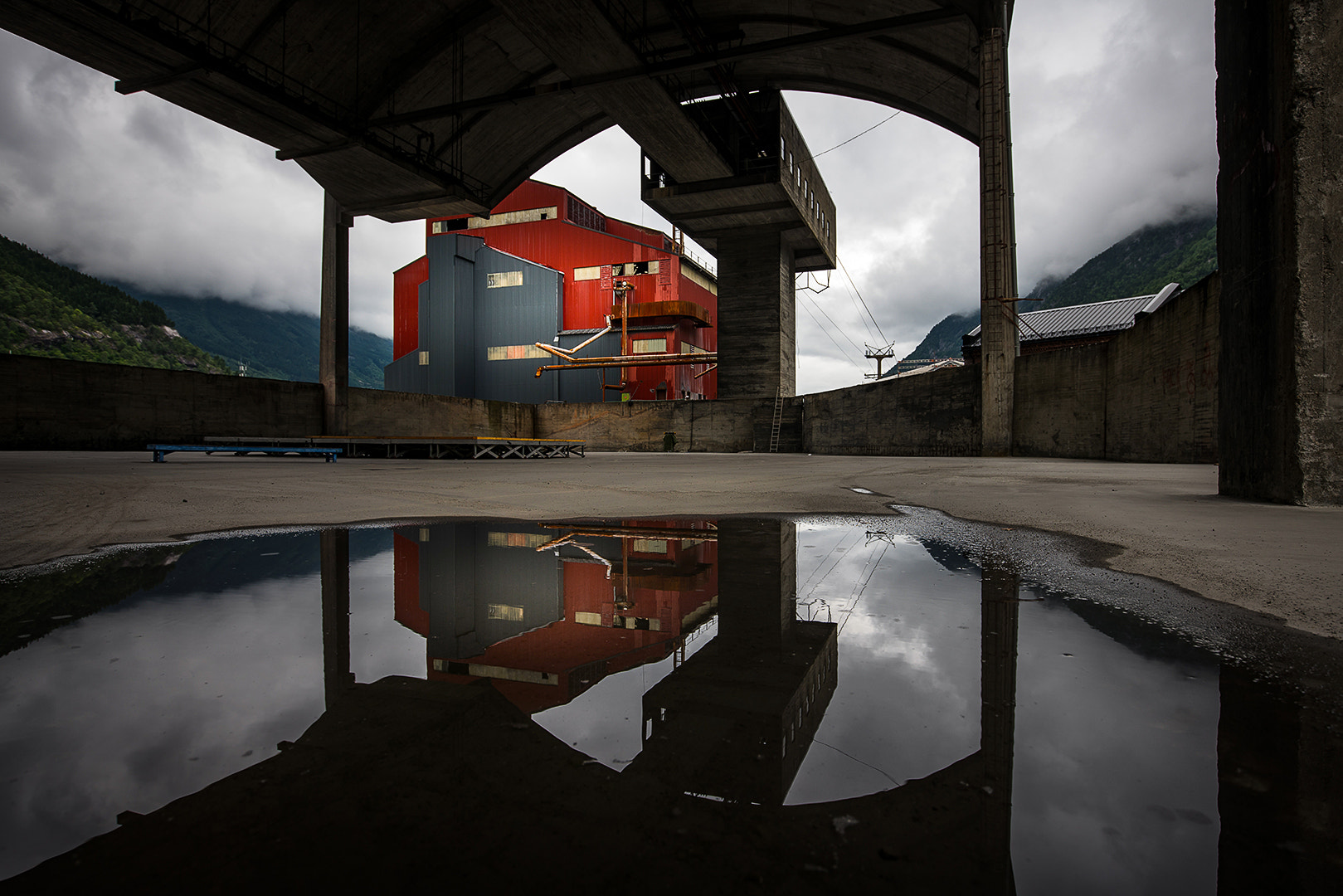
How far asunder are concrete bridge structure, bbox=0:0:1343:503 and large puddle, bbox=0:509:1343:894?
3423 mm

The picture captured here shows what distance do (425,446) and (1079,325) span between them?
3469 cm

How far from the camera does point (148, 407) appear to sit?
1572 centimetres

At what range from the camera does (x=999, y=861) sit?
0.73 m

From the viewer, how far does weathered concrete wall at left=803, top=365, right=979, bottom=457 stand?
14750 mm

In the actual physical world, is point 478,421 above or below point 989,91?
below

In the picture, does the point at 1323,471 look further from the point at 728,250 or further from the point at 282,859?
the point at 728,250

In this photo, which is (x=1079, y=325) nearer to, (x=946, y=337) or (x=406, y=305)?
(x=406, y=305)

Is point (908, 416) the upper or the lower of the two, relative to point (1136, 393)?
lower

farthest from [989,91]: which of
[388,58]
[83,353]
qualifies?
[83,353]

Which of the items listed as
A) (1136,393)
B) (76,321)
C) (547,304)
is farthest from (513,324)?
(76,321)

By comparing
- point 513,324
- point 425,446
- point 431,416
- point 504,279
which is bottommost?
point 425,446

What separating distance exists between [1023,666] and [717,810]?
891mm

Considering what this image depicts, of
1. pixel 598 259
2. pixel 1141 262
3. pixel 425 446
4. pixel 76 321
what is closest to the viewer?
pixel 425 446

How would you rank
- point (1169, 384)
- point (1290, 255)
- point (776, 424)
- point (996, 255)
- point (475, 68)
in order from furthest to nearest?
point (776, 424), point (475, 68), point (996, 255), point (1169, 384), point (1290, 255)
